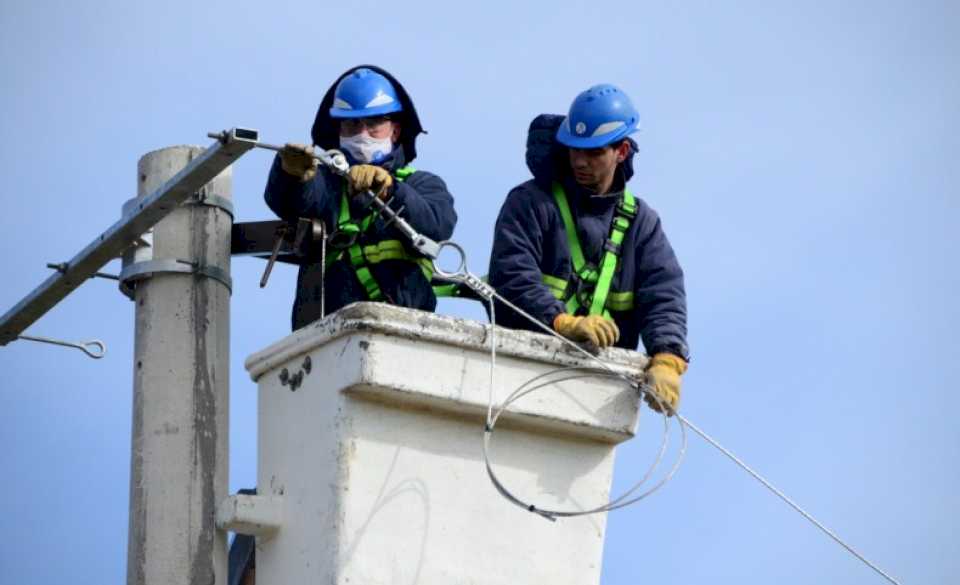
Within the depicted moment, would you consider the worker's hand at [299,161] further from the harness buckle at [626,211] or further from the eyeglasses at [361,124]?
the harness buckle at [626,211]

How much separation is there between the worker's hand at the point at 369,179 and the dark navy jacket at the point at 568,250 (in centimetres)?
55

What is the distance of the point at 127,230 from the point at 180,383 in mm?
636

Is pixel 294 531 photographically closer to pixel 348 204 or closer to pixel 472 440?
pixel 472 440

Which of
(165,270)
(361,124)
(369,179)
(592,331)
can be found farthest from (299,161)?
(592,331)

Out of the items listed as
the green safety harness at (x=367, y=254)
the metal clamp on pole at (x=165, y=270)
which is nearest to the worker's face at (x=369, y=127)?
the green safety harness at (x=367, y=254)

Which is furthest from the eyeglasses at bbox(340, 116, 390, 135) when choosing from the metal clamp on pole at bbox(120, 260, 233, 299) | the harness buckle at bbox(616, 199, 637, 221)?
the harness buckle at bbox(616, 199, 637, 221)

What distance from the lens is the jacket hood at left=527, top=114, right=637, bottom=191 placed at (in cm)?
921

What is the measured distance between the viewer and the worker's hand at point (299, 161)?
27.3 ft

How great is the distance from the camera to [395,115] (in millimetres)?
9523

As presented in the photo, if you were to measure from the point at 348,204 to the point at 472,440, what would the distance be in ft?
5.18

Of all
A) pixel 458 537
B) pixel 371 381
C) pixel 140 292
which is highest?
pixel 140 292

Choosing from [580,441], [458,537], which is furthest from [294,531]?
Answer: [580,441]

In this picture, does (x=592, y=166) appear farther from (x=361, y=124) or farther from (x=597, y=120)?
(x=361, y=124)

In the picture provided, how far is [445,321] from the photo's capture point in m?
7.70
